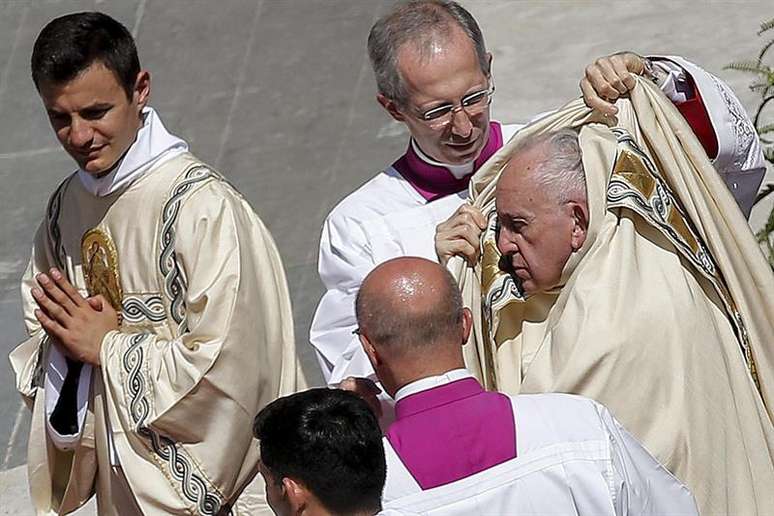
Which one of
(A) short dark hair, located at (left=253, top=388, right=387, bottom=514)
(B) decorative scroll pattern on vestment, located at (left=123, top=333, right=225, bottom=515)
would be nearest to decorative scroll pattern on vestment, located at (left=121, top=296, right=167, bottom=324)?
(B) decorative scroll pattern on vestment, located at (left=123, top=333, right=225, bottom=515)

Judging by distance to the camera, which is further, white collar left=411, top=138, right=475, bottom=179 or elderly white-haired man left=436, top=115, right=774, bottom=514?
white collar left=411, top=138, right=475, bottom=179

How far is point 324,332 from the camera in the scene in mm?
4328

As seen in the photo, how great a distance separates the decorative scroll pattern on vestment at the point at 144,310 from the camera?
4.24m

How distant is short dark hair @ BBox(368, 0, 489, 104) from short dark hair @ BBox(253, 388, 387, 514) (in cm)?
141

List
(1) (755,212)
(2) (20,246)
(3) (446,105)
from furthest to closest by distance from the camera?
(2) (20,246) → (1) (755,212) → (3) (446,105)

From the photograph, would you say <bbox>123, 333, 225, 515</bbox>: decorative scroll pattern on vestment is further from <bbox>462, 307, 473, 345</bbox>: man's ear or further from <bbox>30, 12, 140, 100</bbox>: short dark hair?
<bbox>462, 307, 473, 345</bbox>: man's ear

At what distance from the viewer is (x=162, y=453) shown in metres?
4.16

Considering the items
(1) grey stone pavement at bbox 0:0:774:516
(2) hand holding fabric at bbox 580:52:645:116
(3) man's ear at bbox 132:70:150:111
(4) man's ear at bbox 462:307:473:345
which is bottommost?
(1) grey stone pavement at bbox 0:0:774:516

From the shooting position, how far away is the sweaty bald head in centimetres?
326

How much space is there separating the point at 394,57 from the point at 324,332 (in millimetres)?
715

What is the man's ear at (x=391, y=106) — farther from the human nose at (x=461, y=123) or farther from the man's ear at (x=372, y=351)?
the man's ear at (x=372, y=351)

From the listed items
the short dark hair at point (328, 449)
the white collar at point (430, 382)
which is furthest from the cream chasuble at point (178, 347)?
the short dark hair at point (328, 449)

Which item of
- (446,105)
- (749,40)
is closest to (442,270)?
(446,105)

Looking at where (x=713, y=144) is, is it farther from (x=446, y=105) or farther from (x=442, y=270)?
(x=442, y=270)
